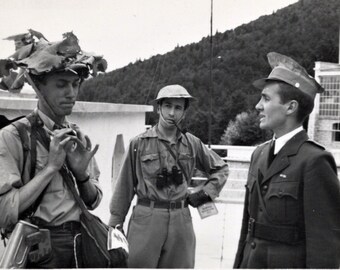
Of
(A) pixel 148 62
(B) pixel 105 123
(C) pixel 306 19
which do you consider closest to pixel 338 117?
(C) pixel 306 19

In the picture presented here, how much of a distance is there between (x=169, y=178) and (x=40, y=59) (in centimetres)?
198

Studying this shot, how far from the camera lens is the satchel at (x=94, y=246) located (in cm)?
249

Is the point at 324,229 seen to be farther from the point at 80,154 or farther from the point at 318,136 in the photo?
the point at 318,136

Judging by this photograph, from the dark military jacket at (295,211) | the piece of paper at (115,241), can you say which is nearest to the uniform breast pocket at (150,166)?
the dark military jacket at (295,211)

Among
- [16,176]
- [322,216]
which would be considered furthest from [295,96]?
[16,176]

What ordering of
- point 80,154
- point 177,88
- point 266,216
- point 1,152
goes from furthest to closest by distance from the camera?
1. point 177,88
2. point 266,216
3. point 80,154
4. point 1,152

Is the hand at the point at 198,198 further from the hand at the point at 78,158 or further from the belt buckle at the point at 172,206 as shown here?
the hand at the point at 78,158

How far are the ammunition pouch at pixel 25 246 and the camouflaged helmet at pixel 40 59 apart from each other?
27.9 inches

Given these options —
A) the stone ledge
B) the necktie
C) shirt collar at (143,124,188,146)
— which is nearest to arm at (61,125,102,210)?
the necktie

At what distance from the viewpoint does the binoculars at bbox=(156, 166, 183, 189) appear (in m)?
4.24

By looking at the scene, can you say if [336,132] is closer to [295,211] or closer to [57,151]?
[295,211]

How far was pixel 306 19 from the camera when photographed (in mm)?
37781

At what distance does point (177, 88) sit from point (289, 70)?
172 centimetres

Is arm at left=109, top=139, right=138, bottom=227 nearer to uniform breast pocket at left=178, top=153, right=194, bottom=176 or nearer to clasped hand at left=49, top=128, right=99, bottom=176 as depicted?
uniform breast pocket at left=178, top=153, right=194, bottom=176
